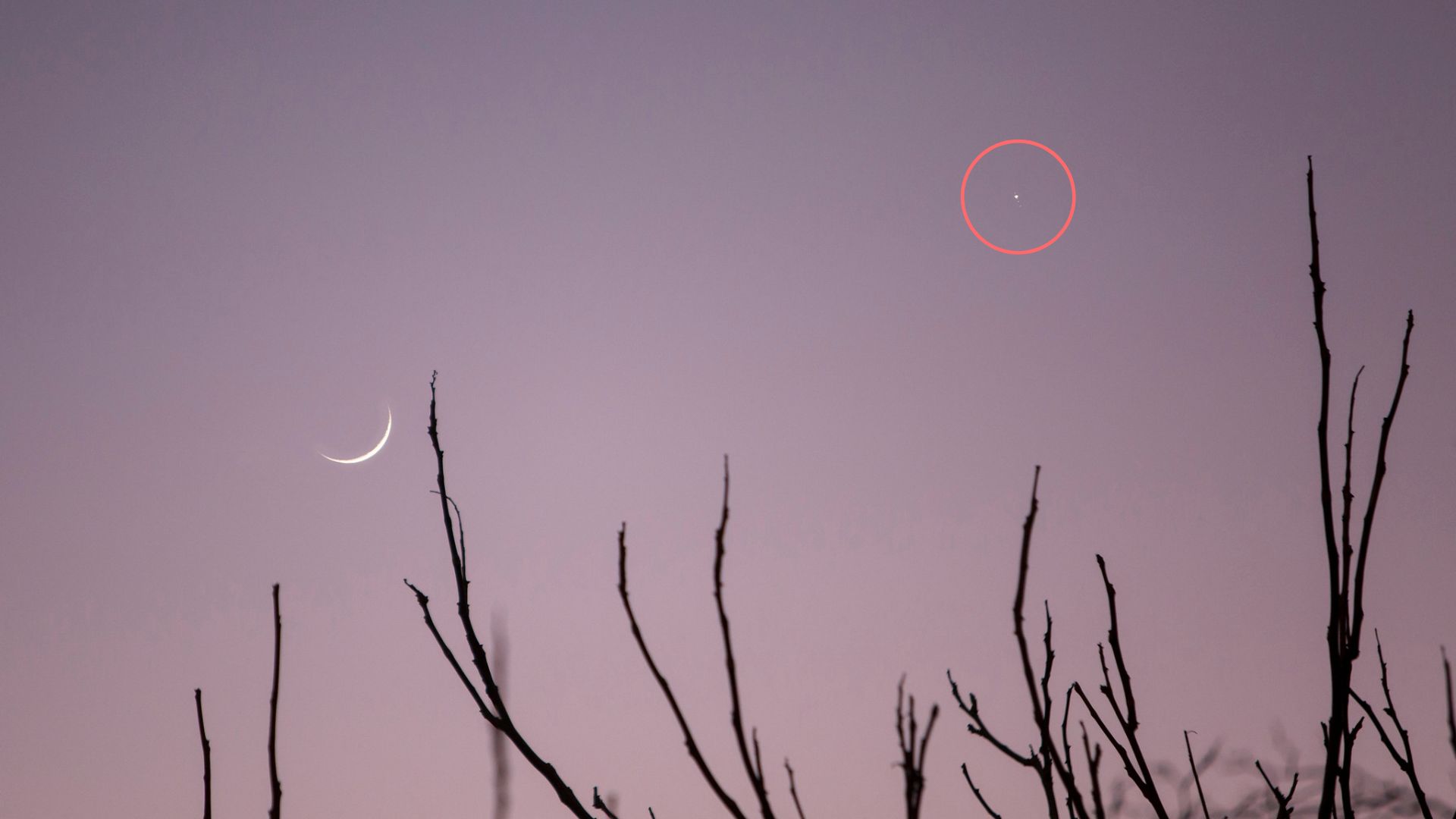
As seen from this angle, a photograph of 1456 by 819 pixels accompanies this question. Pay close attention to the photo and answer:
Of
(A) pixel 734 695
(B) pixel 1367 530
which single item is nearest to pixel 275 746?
(A) pixel 734 695

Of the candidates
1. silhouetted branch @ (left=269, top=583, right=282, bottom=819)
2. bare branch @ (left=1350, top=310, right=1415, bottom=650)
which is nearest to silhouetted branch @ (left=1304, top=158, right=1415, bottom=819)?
bare branch @ (left=1350, top=310, right=1415, bottom=650)

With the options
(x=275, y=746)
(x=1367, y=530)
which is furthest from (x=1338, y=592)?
(x=275, y=746)

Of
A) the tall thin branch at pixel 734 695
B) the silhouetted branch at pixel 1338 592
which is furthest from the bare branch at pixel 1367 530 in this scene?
the tall thin branch at pixel 734 695

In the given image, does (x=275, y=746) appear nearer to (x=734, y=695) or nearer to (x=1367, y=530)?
(x=734, y=695)

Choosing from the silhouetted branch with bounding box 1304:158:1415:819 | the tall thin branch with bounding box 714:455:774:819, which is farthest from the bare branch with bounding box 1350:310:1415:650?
the tall thin branch with bounding box 714:455:774:819

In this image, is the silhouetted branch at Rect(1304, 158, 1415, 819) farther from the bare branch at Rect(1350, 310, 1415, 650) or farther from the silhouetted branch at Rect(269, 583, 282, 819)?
the silhouetted branch at Rect(269, 583, 282, 819)

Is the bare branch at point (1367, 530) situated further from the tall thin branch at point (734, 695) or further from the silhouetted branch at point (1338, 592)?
the tall thin branch at point (734, 695)

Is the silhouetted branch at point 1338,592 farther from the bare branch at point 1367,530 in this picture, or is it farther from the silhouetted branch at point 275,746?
the silhouetted branch at point 275,746

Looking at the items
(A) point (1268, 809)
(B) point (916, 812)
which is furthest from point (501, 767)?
(A) point (1268, 809)

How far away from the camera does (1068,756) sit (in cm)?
206

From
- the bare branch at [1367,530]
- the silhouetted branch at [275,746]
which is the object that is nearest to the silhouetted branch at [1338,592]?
the bare branch at [1367,530]

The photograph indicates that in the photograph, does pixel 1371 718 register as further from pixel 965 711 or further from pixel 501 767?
pixel 501 767

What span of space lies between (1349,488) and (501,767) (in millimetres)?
2045

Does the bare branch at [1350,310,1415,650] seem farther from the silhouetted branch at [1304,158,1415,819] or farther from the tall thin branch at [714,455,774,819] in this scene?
the tall thin branch at [714,455,774,819]
